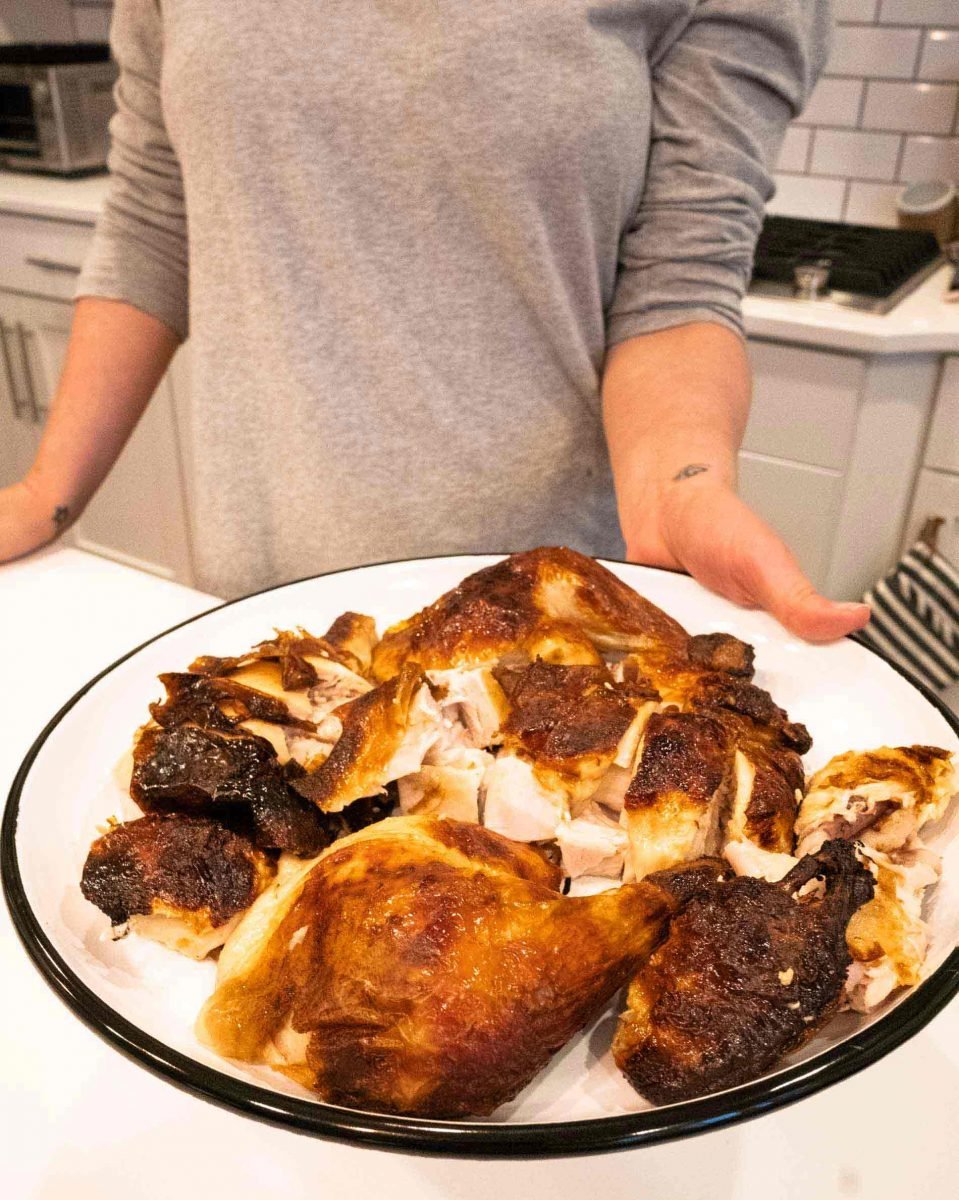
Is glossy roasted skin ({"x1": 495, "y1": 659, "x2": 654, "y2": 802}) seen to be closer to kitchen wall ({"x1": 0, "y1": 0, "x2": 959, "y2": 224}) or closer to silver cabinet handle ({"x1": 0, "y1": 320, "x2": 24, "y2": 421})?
kitchen wall ({"x1": 0, "y1": 0, "x2": 959, "y2": 224})

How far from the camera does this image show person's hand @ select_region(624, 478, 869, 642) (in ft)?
2.44

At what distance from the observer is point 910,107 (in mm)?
2379

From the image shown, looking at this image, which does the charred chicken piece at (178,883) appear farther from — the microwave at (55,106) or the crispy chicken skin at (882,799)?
the microwave at (55,106)

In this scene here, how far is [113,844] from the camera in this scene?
556mm

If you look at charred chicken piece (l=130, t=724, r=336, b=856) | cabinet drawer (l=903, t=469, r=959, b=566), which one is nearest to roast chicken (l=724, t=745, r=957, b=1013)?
charred chicken piece (l=130, t=724, r=336, b=856)

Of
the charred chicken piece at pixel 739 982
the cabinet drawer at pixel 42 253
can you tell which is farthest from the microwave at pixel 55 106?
the charred chicken piece at pixel 739 982

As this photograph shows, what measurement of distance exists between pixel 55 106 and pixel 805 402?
2.17 meters

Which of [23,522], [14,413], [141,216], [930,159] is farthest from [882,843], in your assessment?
[14,413]

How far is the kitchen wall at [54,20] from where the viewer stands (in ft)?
10.4

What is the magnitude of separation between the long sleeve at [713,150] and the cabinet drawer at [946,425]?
87cm

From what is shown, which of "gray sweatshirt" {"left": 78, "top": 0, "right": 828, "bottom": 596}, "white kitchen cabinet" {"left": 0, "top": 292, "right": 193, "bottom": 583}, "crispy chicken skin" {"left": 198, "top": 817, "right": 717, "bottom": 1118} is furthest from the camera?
"white kitchen cabinet" {"left": 0, "top": 292, "right": 193, "bottom": 583}

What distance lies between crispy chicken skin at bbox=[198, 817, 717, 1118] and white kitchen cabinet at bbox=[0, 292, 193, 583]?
230 cm

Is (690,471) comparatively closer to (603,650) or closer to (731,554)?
(731,554)

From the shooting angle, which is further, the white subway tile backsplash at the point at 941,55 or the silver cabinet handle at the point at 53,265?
the silver cabinet handle at the point at 53,265
